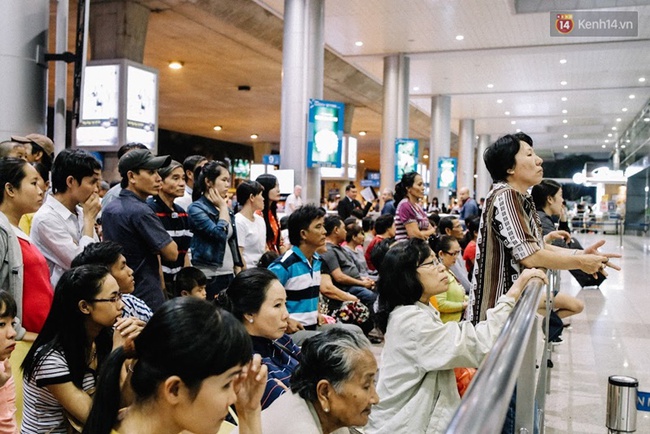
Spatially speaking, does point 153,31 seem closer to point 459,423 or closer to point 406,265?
point 406,265

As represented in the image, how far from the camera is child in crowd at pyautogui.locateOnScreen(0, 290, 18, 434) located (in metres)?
2.34

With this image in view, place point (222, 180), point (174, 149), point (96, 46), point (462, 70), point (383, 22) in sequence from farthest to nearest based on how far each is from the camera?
point (174, 149) → point (462, 70) → point (383, 22) → point (96, 46) → point (222, 180)

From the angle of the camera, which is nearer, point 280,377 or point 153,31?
point 280,377

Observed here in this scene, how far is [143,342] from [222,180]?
11.8 ft

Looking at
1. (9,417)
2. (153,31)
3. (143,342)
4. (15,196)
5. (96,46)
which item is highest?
(153,31)

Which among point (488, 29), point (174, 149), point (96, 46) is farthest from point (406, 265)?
point (174, 149)

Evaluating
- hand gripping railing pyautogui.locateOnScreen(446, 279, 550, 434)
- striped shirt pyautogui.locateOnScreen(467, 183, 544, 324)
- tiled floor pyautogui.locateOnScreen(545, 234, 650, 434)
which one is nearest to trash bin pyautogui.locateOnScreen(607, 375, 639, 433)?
tiled floor pyautogui.locateOnScreen(545, 234, 650, 434)

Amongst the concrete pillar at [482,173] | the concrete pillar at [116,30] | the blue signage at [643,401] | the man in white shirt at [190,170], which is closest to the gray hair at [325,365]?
the blue signage at [643,401]

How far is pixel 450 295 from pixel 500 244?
2345 millimetres

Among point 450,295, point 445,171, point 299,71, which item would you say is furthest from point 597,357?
point 445,171

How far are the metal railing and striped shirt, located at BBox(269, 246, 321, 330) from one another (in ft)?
5.95

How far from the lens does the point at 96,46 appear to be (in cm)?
1070

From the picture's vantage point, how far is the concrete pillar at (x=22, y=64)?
520 centimetres

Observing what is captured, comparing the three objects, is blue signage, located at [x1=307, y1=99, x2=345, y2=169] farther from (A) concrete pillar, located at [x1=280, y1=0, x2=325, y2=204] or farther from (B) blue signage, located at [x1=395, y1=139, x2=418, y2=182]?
(B) blue signage, located at [x1=395, y1=139, x2=418, y2=182]
